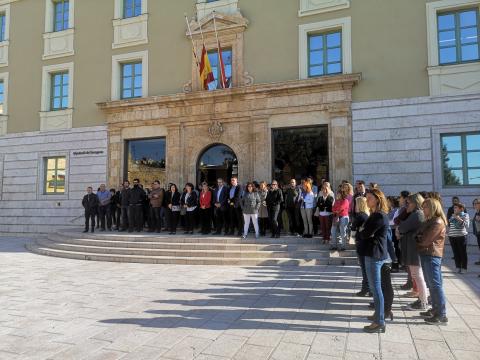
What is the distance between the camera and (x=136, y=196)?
13.1 metres

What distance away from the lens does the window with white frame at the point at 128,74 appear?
53.8 ft

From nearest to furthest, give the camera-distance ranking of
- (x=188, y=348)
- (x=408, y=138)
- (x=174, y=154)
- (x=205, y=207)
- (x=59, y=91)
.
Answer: (x=188, y=348) < (x=205, y=207) < (x=408, y=138) < (x=174, y=154) < (x=59, y=91)

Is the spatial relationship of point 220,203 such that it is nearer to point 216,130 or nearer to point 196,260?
point 196,260

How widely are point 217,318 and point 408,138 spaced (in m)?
9.50

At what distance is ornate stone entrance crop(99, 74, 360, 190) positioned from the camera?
13.1 meters

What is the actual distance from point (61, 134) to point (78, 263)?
8911 mm

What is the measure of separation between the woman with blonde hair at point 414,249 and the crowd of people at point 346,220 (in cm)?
1

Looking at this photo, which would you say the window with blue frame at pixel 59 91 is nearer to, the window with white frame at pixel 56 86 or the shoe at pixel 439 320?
the window with white frame at pixel 56 86

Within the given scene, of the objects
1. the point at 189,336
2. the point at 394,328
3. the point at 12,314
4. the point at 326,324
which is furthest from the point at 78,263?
the point at 394,328

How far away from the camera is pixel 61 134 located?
17.3 meters

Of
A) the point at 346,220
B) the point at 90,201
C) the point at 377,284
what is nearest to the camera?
the point at 377,284

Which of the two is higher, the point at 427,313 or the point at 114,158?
the point at 114,158

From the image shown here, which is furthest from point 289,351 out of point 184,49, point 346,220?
point 184,49

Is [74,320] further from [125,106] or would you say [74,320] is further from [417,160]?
[125,106]
